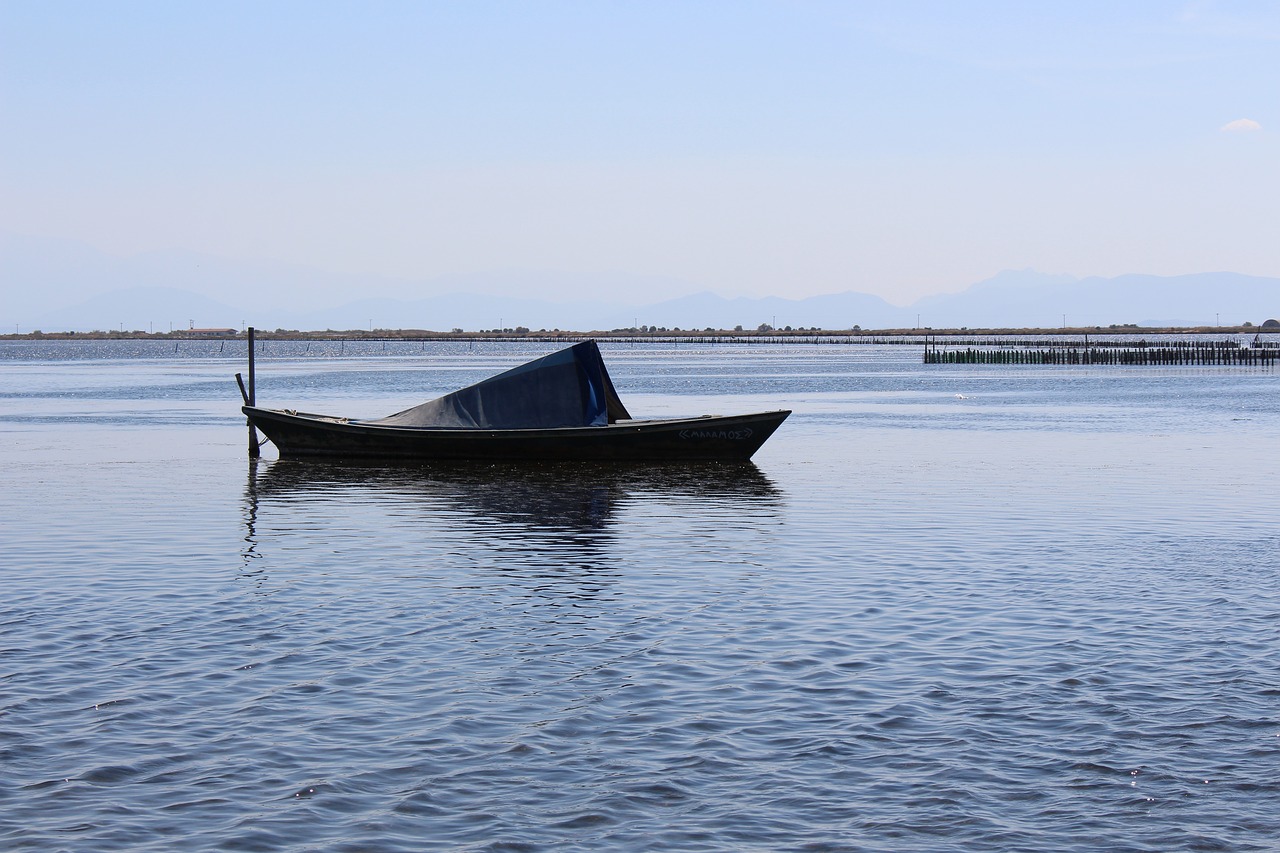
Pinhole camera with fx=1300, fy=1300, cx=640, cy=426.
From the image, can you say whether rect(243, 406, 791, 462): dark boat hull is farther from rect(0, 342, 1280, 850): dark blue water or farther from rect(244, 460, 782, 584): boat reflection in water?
rect(0, 342, 1280, 850): dark blue water

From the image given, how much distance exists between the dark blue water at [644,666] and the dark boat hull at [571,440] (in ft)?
13.3

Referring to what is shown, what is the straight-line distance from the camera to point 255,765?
10.9 metres

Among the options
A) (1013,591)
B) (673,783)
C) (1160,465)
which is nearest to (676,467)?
(1160,465)

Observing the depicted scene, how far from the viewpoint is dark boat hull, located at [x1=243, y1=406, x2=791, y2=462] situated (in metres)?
36.2

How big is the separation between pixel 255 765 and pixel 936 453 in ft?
107

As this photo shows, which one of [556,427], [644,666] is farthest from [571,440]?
[644,666]

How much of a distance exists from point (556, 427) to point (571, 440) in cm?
56

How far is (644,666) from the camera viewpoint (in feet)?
46.6

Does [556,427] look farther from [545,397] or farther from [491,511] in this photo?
[491,511]

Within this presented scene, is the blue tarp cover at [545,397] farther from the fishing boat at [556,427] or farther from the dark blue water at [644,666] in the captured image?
the dark blue water at [644,666]

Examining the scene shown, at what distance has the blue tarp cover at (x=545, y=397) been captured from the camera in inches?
1431

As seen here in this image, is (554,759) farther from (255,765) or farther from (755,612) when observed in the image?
(755,612)

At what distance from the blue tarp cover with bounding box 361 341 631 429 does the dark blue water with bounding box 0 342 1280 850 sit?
14.9 feet

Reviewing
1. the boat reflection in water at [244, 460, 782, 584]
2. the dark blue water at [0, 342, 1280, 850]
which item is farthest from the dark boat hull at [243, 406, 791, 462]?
the dark blue water at [0, 342, 1280, 850]
